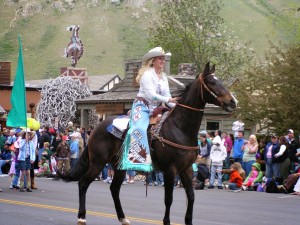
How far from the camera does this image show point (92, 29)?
151750 mm

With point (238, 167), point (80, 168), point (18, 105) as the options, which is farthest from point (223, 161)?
point (80, 168)

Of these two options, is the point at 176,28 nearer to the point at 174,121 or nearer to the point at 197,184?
the point at 197,184

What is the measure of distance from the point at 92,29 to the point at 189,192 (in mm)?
143267

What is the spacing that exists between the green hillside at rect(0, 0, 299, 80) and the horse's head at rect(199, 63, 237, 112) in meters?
109

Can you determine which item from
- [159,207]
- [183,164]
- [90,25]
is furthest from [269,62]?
[90,25]

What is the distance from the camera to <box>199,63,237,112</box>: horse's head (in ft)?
35.0

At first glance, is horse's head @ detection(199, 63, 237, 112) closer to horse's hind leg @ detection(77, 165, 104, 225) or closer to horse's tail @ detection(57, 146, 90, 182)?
horse's hind leg @ detection(77, 165, 104, 225)

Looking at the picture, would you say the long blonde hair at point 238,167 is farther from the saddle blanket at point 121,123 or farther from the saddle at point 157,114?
the saddle at point 157,114

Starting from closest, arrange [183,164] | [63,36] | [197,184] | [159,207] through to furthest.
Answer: [183,164] < [159,207] < [197,184] < [63,36]

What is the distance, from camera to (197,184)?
22.6 metres

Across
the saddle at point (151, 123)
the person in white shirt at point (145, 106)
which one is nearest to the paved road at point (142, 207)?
the person in white shirt at point (145, 106)

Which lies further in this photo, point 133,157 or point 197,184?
point 197,184

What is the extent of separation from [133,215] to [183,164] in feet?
10.1

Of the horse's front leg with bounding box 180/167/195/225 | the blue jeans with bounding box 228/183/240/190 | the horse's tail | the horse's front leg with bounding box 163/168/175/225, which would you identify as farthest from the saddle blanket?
the blue jeans with bounding box 228/183/240/190
